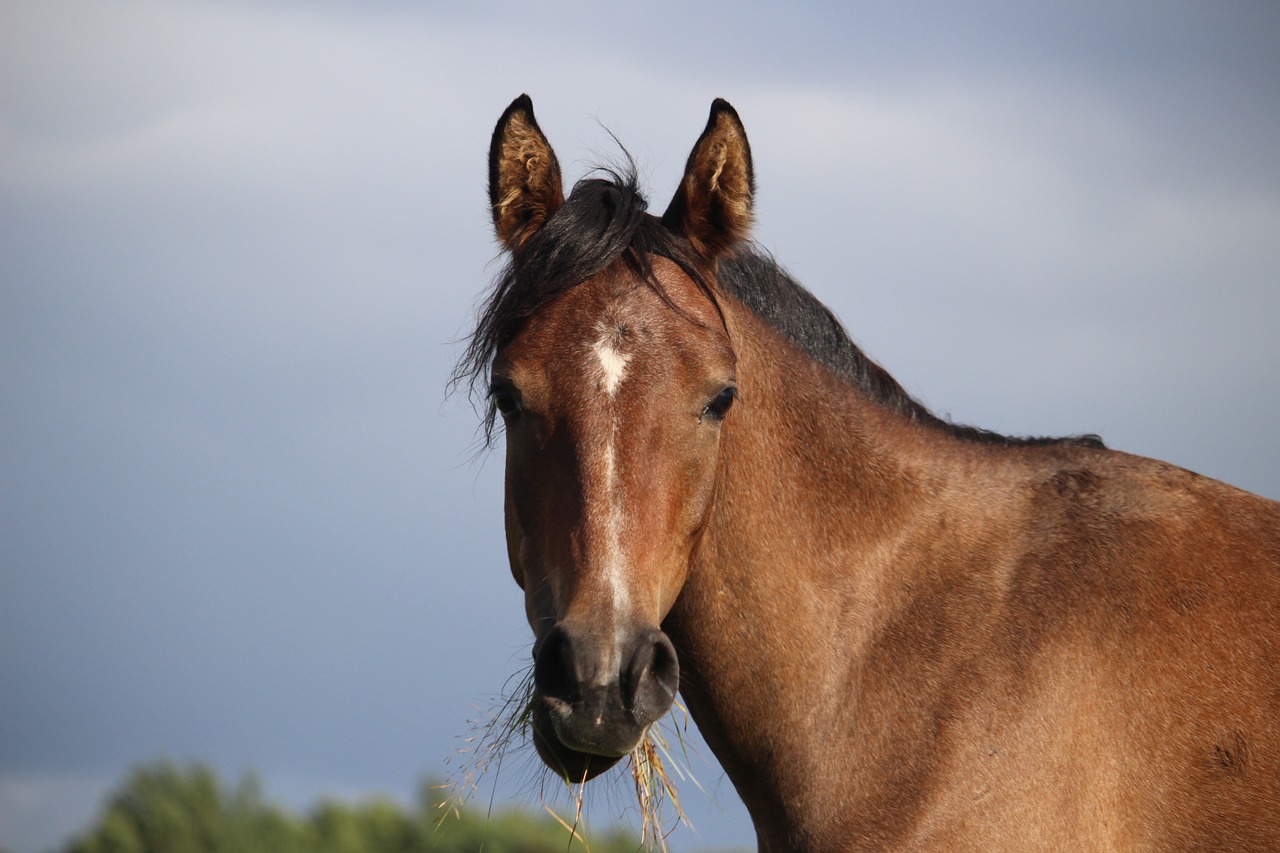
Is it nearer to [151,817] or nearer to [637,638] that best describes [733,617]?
[637,638]

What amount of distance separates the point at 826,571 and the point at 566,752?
119 centimetres

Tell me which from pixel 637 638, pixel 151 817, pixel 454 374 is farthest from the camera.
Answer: pixel 151 817

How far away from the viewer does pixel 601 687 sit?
9.76 ft

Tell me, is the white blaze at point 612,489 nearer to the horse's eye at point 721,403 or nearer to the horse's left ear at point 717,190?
the horse's eye at point 721,403

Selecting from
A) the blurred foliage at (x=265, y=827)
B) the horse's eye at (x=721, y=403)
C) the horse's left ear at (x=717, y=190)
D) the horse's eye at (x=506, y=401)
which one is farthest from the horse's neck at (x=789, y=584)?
→ the blurred foliage at (x=265, y=827)

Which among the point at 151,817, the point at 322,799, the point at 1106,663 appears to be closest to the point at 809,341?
the point at 1106,663

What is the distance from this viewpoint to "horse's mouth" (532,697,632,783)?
3027 millimetres

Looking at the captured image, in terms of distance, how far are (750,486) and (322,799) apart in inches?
477

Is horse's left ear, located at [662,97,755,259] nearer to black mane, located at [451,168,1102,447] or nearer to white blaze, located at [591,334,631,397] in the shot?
black mane, located at [451,168,1102,447]

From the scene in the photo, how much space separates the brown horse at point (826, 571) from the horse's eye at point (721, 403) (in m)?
0.01

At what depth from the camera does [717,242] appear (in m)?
4.08

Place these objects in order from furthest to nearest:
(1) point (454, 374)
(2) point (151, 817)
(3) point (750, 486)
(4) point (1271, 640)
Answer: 1. (2) point (151, 817)
2. (1) point (454, 374)
3. (3) point (750, 486)
4. (4) point (1271, 640)

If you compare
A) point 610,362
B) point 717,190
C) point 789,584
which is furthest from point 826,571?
point 717,190

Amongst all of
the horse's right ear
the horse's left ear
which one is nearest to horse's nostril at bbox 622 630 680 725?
the horse's left ear
